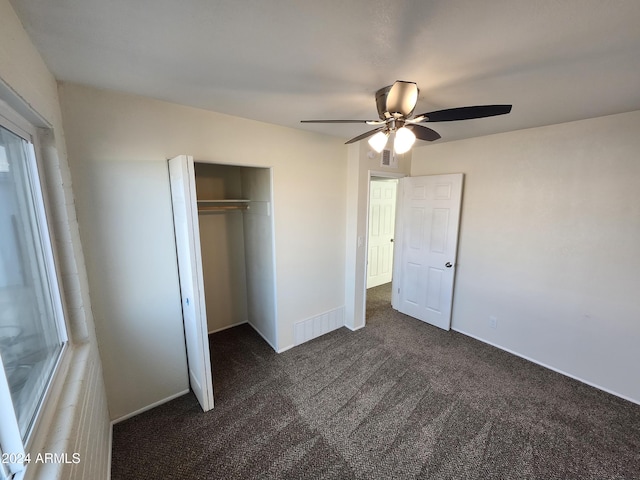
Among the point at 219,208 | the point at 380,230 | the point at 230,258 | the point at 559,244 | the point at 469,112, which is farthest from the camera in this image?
the point at 380,230

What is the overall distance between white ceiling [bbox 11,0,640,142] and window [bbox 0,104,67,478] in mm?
511

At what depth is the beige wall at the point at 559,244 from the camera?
83.4 inches

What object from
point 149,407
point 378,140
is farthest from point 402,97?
point 149,407

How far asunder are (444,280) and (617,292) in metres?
1.44

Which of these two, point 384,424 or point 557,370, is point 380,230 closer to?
point 557,370

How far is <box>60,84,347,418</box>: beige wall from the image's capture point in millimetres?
1692

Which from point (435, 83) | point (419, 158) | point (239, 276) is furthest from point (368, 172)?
point (239, 276)

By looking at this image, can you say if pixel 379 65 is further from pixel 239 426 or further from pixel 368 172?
pixel 239 426

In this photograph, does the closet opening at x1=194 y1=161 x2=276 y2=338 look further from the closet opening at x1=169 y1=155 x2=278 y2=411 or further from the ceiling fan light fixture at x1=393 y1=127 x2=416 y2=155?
the ceiling fan light fixture at x1=393 y1=127 x2=416 y2=155

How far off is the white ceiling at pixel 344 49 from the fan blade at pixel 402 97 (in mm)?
132

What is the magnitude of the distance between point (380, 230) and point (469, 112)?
137 inches

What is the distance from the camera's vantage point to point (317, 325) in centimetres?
310

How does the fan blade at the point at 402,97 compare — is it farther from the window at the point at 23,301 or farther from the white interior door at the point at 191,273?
the window at the point at 23,301

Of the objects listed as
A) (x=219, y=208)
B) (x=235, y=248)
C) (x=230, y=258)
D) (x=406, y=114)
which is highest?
(x=406, y=114)
